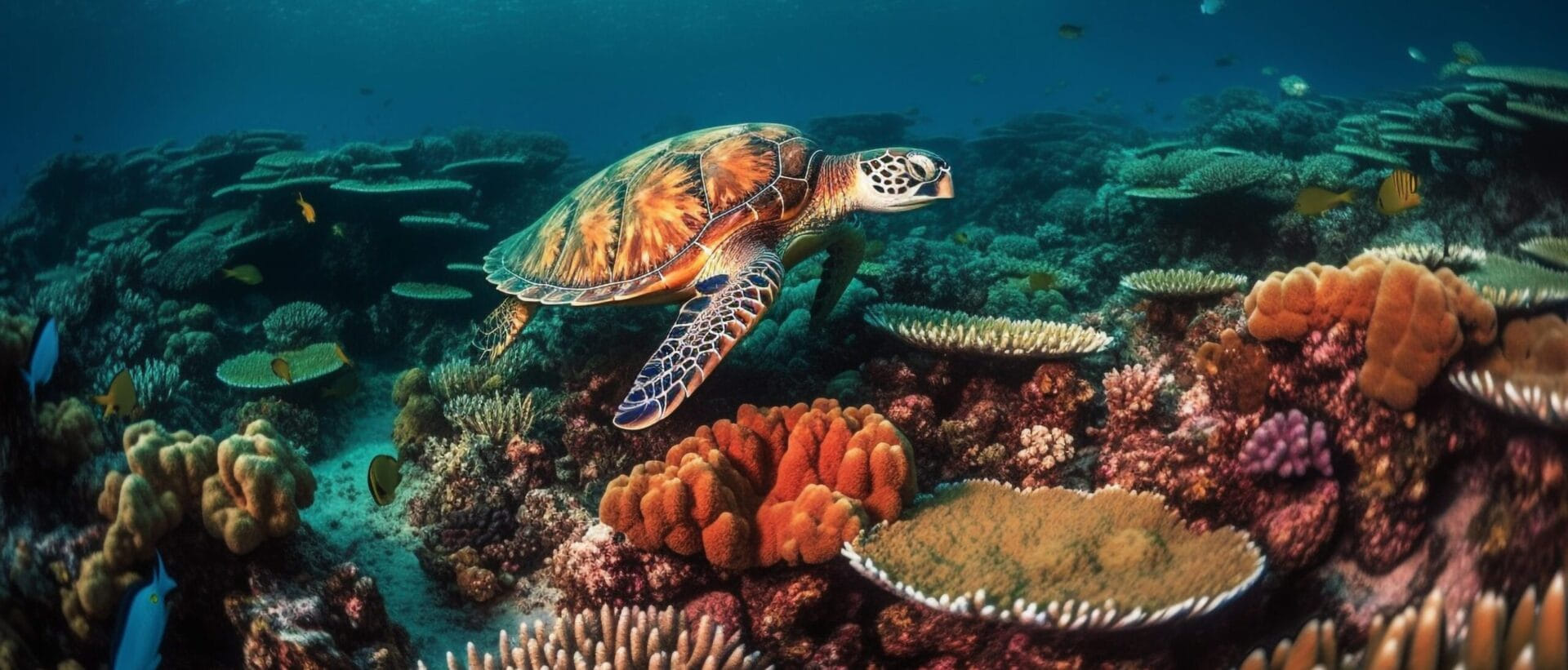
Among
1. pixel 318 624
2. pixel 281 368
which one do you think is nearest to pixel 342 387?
pixel 281 368

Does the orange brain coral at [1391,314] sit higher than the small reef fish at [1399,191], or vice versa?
the orange brain coral at [1391,314]

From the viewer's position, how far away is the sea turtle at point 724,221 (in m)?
4.55

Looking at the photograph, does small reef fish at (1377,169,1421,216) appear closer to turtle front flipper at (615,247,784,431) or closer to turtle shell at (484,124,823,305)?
turtle shell at (484,124,823,305)

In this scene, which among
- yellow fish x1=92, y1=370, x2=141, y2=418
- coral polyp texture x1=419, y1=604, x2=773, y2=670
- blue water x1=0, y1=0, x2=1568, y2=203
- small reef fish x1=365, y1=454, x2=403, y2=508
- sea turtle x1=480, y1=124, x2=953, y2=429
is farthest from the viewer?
blue water x1=0, y1=0, x2=1568, y2=203

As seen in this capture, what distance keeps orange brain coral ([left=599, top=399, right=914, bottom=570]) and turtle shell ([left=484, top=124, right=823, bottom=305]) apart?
65.0 inches

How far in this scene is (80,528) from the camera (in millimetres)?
2666

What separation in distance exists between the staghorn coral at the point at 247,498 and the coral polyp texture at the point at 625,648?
0.97 meters

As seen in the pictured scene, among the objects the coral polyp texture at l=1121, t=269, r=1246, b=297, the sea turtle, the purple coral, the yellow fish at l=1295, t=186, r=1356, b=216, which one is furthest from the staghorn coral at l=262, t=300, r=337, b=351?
the yellow fish at l=1295, t=186, r=1356, b=216

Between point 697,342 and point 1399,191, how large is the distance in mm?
5959

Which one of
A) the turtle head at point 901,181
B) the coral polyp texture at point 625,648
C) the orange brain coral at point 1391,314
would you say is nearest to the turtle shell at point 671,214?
the turtle head at point 901,181

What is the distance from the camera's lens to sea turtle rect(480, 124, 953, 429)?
14.9 feet

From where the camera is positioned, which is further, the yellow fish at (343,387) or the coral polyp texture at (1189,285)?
the yellow fish at (343,387)

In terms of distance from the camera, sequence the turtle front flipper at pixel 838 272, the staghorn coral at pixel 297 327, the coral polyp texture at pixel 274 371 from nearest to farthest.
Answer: the turtle front flipper at pixel 838 272 → the coral polyp texture at pixel 274 371 → the staghorn coral at pixel 297 327

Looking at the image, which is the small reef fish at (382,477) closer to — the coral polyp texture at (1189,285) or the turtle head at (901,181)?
the turtle head at (901,181)
